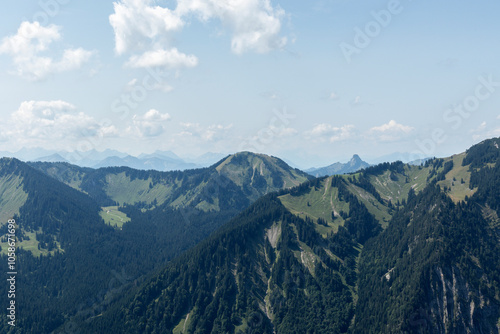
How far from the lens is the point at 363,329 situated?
169 meters

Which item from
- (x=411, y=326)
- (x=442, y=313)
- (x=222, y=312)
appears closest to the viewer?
(x=411, y=326)

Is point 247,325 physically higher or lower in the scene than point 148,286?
lower

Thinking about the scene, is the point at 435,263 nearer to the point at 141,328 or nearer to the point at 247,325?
the point at 247,325

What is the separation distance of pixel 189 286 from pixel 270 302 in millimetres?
54509

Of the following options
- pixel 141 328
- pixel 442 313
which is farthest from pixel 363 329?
pixel 141 328

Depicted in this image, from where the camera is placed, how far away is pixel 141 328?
580 ft

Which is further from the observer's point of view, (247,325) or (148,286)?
(148,286)

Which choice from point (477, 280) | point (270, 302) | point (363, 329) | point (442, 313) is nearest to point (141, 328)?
point (270, 302)

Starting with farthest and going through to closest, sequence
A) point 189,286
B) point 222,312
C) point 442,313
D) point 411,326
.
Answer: point 189,286 → point 222,312 → point 442,313 → point 411,326

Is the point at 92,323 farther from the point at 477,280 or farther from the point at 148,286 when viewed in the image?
the point at 477,280

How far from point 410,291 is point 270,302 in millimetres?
83331

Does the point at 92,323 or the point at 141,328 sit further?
the point at 92,323

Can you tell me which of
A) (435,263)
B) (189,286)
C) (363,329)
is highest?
(435,263)

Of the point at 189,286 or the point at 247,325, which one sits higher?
the point at 189,286
